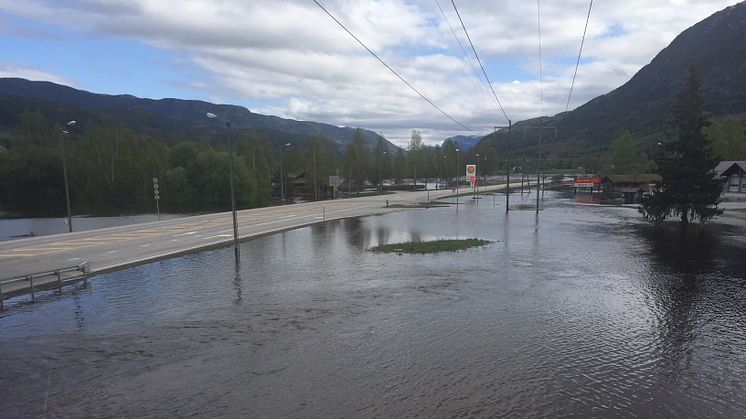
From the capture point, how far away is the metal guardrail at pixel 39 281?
17781 millimetres

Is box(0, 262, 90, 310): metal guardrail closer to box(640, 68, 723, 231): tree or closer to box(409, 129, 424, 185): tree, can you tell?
box(640, 68, 723, 231): tree

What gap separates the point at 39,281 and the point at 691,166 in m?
46.5

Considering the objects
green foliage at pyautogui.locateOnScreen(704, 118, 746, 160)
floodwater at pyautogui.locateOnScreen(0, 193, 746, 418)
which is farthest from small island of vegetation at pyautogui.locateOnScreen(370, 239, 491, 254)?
green foliage at pyautogui.locateOnScreen(704, 118, 746, 160)

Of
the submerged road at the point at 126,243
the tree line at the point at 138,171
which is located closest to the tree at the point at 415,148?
the tree line at the point at 138,171

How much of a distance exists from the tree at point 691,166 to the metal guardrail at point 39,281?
1719 inches

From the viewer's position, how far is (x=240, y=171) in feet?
279

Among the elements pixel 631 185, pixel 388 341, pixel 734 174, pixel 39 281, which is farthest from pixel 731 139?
pixel 39 281

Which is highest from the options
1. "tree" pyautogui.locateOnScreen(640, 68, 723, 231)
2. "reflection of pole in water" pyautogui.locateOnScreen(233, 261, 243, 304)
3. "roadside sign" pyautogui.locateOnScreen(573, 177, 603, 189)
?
"tree" pyautogui.locateOnScreen(640, 68, 723, 231)

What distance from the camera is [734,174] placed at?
268 ft

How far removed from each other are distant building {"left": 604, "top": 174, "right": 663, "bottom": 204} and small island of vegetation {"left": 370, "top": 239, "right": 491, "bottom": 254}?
49.9 metres

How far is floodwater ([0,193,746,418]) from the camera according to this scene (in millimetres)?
9648

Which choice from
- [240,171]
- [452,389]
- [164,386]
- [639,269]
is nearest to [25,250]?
[164,386]

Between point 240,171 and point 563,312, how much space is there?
3064 inches

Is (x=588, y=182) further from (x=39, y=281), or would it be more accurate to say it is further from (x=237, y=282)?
(x=39, y=281)
